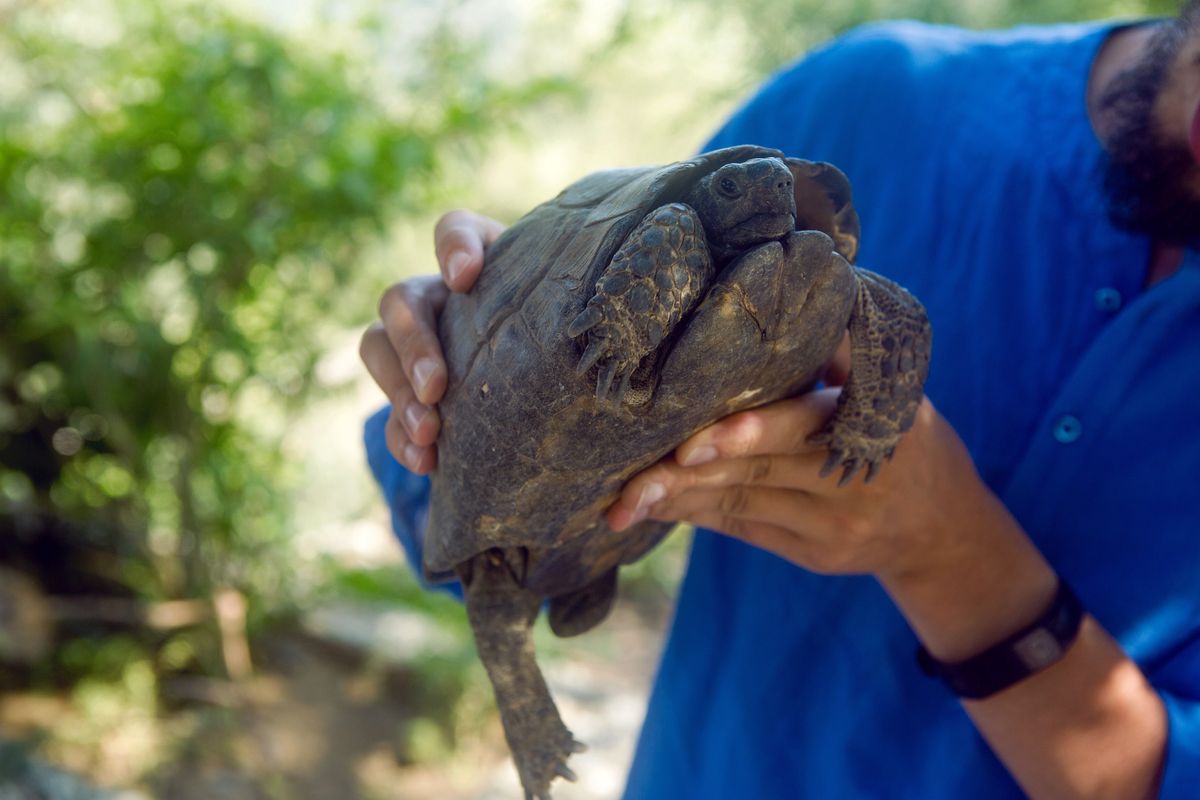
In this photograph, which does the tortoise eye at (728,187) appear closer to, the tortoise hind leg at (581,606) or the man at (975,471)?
the man at (975,471)

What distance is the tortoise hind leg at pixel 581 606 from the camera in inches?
79.4

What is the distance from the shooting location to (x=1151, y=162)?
1.69 m

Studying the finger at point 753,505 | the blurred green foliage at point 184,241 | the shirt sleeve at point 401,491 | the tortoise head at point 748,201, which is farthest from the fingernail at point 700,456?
the blurred green foliage at point 184,241

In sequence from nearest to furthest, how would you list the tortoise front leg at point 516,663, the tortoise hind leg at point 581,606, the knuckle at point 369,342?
the knuckle at point 369,342, the tortoise front leg at point 516,663, the tortoise hind leg at point 581,606

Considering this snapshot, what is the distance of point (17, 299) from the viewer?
404 centimetres

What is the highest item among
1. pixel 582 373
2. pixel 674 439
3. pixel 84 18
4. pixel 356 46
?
pixel 84 18

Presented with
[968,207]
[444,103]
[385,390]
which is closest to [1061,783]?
[968,207]

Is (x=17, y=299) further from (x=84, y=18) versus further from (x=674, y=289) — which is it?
(x=674, y=289)

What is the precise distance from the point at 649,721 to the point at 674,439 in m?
1.10

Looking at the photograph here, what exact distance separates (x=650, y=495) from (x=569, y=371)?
0.31m

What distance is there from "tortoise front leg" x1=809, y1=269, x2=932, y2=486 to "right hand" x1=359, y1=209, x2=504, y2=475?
71 cm

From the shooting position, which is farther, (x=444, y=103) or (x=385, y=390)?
(x=444, y=103)

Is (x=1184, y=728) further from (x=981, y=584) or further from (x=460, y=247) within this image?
(x=460, y=247)

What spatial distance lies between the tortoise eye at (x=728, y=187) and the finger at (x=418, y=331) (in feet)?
1.95
